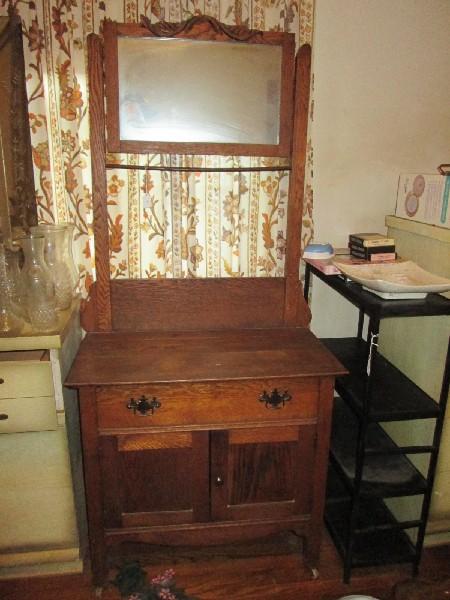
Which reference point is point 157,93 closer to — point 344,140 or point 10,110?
point 10,110

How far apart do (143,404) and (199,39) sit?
123 cm

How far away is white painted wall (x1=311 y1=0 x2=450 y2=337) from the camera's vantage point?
1.81 m

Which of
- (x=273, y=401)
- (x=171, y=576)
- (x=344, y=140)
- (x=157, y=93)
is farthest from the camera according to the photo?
(x=344, y=140)

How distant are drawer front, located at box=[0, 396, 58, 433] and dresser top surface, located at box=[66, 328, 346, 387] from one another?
173mm

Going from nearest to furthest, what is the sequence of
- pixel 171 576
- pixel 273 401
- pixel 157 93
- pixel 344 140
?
pixel 273 401 < pixel 157 93 < pixel 171 576 < pixel 344 140

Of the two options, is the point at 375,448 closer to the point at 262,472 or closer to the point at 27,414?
the point at 262,472

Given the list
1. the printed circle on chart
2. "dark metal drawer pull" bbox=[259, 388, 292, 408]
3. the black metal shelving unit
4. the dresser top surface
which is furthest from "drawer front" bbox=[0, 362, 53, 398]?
the printed circle on chart

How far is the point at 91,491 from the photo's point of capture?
150 centimetres

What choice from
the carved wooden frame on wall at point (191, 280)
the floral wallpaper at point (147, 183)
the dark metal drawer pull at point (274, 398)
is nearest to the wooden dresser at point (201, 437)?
the dark metal drawer pull at point (274, 398)

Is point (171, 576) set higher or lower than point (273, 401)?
lower

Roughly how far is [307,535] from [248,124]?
59.6 inches

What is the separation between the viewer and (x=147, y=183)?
5.72 ft

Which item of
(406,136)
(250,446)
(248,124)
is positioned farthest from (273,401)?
(406,136)

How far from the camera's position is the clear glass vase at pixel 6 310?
148cm
